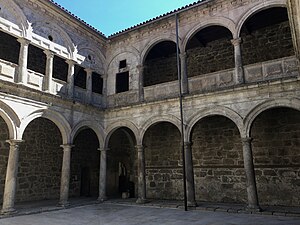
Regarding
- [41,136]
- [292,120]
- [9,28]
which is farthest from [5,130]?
[292,120]

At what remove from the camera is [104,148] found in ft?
37.8

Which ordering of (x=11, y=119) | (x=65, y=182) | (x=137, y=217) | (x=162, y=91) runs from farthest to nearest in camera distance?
(x=162, y=91) < (x=65, y=182) < (x=11, y=119) < (x=137, y=217)

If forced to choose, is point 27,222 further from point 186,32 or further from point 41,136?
point 186,32

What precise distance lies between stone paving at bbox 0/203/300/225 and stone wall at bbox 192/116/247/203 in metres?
2.34

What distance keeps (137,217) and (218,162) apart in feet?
15.2

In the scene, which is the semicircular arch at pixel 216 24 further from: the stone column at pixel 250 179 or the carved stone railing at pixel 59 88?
the carved stone railing at pixel 59 88

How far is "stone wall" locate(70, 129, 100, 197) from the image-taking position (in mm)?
12703

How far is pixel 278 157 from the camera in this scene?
9.63 meters

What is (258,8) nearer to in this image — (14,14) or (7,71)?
(14,14)

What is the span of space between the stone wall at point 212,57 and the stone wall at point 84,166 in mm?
6314

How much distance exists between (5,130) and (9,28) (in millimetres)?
3930

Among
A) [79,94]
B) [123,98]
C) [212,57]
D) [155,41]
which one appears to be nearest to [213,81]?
[212,57]

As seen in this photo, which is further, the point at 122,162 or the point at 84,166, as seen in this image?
the point at 122,162

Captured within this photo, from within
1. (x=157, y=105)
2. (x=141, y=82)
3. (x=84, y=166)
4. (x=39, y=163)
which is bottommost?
(x=84, y=166)
